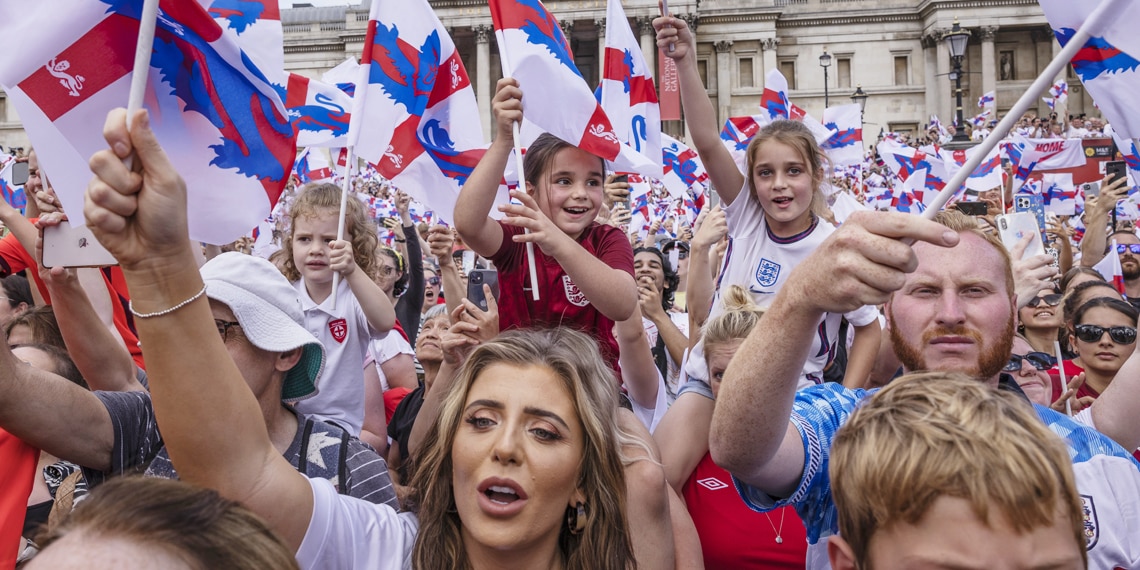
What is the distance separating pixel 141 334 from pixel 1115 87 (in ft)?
8.68

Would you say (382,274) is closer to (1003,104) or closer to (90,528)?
(90,528)

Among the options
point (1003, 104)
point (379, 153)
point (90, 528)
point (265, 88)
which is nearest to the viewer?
point (90, 528)

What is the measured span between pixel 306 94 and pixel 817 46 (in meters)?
50.1

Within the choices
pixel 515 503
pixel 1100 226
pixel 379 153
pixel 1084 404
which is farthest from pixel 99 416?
pixel 1100 226

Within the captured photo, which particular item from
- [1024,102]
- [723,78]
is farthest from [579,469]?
[723,78]

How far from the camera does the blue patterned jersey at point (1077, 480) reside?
6.97 feet

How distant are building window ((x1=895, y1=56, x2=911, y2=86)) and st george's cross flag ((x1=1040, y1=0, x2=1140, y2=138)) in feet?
174

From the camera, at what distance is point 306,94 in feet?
22.2

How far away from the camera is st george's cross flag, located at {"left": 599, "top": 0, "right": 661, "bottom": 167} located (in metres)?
5.24

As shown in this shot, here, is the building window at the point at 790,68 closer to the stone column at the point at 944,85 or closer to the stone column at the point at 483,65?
the stone column at the point at 944,85

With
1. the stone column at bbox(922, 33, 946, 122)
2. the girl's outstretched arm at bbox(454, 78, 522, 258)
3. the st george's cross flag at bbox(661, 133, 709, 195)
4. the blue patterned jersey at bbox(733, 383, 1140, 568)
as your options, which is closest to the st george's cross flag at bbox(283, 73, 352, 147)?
the girl's outstretched arm at bbox(454, 78, 522, 258)

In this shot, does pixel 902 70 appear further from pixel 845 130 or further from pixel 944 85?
pixel 845 130

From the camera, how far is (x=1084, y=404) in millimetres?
3918

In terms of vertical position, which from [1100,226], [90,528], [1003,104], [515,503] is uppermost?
[1003,104]
